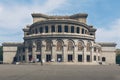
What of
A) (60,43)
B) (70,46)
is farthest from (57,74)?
(70,46)

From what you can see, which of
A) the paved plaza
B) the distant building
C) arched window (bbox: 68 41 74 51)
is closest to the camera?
the paved plaza

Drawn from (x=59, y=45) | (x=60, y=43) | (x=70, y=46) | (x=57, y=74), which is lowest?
(x=57, y=74)

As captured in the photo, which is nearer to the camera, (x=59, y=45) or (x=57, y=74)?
(x=57, y=74)

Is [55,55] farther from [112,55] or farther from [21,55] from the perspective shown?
[112,55]

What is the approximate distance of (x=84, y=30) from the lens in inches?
3430

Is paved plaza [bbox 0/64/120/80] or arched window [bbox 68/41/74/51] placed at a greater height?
arched window [bbox 68/41/74/51]

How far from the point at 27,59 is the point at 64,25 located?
17979mm

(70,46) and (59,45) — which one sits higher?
(59,45)

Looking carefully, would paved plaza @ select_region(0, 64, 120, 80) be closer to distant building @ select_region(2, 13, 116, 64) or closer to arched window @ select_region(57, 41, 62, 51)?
distant building @ select_region(2, 13, 116, 64)

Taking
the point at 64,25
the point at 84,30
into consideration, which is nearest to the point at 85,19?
the point at 84,30

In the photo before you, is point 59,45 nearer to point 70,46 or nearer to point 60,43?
point 60,43

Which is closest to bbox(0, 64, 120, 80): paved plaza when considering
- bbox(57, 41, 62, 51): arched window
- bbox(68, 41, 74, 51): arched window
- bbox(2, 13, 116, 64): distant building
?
bbox(2, 13, 116, 64): distant building

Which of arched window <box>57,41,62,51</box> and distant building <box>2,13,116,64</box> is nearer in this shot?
distant building <box>2,13,116,64</box>

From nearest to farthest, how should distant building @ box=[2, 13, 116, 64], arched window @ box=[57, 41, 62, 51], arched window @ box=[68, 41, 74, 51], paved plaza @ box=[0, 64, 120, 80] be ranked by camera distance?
paved plaza @ box=[0, 64, 120, 80] → distant building @ box=[2, 13, 116, 64] → arched window @ box=[57, 41, 62, 51] → arched window @ box=[68, 41, 74, 51]
